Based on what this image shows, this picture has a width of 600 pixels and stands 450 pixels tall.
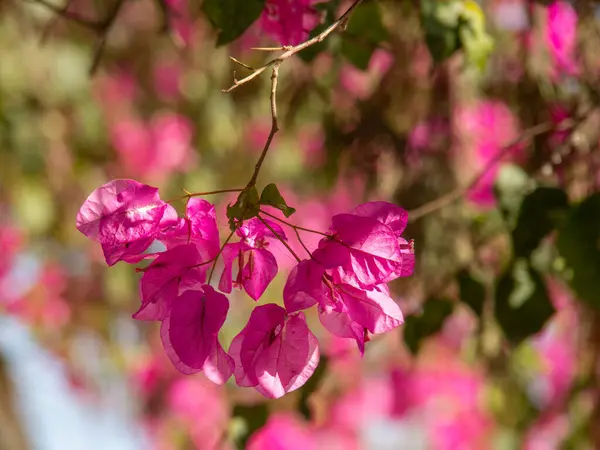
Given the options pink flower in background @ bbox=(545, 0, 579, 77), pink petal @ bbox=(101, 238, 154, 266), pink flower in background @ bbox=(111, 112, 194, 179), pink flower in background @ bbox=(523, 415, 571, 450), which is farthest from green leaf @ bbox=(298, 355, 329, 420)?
pink flower in background @ bbox=(111, 112, 194, 179)

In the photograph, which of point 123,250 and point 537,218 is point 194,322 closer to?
point 123,250

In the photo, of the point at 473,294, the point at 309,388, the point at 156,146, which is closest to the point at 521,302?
the point at 473,294

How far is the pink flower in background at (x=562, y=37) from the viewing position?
114 cm

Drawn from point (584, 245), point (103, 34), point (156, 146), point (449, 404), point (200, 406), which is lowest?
point (449, 404)

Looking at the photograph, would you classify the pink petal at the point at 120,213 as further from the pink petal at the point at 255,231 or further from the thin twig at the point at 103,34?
the thin twig at the point at 103,34

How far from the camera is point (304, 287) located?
0.57 metres

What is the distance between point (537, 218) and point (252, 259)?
39cm

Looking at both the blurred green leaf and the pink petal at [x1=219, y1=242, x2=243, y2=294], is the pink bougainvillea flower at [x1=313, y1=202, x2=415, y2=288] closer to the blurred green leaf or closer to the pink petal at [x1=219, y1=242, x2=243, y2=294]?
the pink petal at [x1=219, y1=242, x2=243, y2=294]

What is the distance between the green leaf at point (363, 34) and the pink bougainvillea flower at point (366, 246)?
336 millimetres

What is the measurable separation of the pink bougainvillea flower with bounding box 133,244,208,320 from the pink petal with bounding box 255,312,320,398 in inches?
2.5

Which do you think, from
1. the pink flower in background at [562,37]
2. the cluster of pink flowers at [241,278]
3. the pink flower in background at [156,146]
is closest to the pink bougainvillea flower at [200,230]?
the cluster of pink flowers at [241,278]

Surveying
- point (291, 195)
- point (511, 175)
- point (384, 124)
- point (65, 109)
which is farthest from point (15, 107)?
point (511, 175)

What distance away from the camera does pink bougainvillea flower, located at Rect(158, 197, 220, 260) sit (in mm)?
593

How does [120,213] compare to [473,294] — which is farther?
[473,294]
